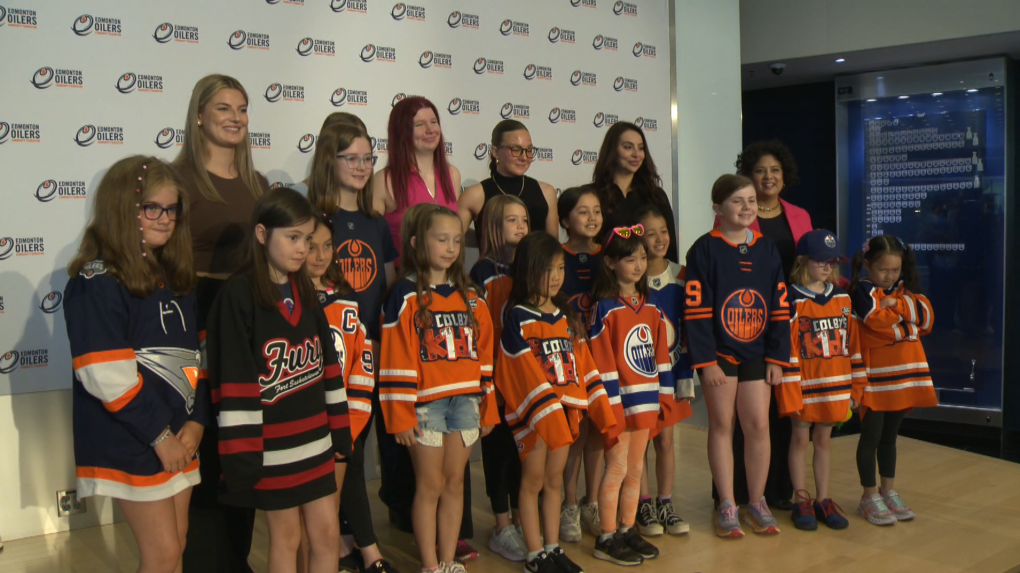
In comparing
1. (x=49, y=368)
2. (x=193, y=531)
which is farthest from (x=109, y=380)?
(x=49, y=368)

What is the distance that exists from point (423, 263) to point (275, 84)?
182 cm

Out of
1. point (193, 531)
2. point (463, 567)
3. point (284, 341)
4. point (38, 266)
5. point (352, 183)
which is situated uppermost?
point (352, 183)

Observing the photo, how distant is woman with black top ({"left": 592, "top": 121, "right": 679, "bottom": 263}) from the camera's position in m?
3.47

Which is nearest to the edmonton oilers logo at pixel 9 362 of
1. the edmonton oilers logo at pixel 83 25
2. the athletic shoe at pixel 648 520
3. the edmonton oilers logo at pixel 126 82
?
the edmonton oilers logo at pixel 126 82

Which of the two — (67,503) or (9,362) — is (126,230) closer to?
(9,362)

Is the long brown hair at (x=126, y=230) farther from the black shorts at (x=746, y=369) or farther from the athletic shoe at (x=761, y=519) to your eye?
the athletic shoe at (x=761, y=519)

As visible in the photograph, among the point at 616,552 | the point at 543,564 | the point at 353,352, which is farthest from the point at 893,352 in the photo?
the point at 353,352

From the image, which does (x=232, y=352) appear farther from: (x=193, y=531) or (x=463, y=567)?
(x=463, y=567)

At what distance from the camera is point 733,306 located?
3273 millimetres

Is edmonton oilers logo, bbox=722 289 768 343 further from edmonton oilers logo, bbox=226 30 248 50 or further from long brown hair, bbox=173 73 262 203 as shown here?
edmonton oilers logo, bbox=226 30 248 50

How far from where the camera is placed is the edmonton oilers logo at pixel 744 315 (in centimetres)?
327

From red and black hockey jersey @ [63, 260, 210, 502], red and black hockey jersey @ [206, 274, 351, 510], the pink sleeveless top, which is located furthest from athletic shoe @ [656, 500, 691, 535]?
red and black hockey jersey @ [63, 260, 210, 502]

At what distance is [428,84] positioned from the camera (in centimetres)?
454

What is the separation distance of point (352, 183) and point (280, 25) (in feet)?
5.38
